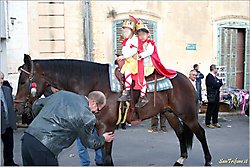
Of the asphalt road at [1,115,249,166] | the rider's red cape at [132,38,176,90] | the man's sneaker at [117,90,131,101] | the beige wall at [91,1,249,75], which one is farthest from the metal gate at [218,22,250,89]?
the man's sneaker at [117,90,131,101]

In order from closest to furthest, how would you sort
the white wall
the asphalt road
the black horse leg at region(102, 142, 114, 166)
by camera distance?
the black horse leg at region(102, 142, 114, 166), the asphalt road, the white wall

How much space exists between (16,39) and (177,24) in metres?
4.93

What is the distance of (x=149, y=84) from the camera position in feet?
18.1

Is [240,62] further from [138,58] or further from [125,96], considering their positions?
[125,96]

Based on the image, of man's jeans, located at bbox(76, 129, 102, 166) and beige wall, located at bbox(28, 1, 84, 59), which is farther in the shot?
beige wall, located at bbox(28, 1, 84, 59)

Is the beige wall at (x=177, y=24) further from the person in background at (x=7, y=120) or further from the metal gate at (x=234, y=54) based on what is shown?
the person in background at (x=7, y=120)

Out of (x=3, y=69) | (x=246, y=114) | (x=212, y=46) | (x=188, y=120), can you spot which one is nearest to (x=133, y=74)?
(x=188, y=120)

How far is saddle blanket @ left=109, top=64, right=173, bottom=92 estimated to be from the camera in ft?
17.0

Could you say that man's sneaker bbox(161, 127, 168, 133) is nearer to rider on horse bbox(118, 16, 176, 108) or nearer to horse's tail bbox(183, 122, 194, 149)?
horse's tail bbox(183, 122, 194, 149)

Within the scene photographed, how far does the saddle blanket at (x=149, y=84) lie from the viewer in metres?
5.17

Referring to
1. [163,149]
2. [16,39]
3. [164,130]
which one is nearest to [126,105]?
[163,149]

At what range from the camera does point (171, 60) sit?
1121cm

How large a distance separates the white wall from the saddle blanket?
5.40 metres

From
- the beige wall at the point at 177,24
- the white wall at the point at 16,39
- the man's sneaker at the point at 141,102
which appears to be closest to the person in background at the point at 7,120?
the man's sneaker at the point at 141,102
